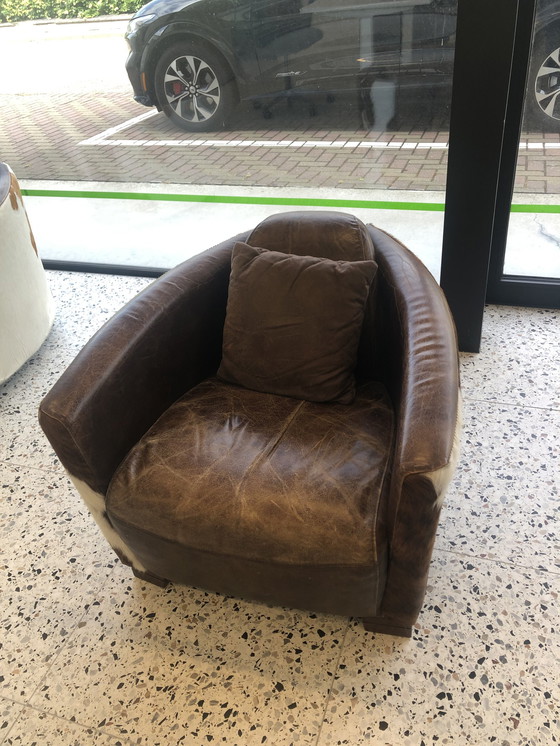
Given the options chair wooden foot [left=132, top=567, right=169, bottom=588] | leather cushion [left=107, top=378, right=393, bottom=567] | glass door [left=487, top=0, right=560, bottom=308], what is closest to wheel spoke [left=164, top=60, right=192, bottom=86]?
glass door [left=487, top=0, right=560, bottom=308]

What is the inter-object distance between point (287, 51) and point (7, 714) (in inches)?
95.8

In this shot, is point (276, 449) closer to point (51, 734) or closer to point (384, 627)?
point (384, 627)

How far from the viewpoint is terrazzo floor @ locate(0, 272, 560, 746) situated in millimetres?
1456

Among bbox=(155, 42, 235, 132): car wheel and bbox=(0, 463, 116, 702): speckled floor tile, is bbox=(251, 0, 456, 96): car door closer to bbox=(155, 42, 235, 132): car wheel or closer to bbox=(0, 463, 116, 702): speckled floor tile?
bbox=(155, 42, 235, 132): car wheel

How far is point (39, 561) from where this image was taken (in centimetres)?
191

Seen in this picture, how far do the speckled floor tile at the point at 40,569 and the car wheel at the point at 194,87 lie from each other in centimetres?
171

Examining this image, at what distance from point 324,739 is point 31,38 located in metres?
3.25

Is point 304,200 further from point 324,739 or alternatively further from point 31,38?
point 324,739

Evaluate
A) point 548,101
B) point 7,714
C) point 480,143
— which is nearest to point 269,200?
point 480,143

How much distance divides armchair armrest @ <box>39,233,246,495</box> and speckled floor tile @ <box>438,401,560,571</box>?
912mm

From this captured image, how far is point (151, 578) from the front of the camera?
1.77m

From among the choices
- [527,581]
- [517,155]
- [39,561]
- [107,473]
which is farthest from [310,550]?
[517,155]

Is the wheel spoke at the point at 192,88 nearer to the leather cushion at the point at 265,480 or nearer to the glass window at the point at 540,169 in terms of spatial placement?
the glass window at the point at 540,169

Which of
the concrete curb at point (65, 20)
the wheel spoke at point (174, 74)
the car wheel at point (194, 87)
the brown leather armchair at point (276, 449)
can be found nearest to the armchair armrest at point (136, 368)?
the brown leather armchair at point (276, 449)
